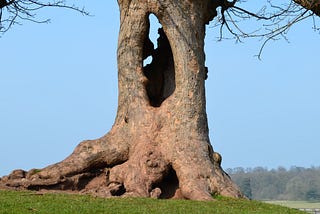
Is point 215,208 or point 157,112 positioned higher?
point 157,112

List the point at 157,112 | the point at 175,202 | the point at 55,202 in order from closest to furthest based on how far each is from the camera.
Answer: the point at 55,202, the point at 175,202, the point at 157,112

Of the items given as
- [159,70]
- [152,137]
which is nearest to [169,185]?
[152,137]

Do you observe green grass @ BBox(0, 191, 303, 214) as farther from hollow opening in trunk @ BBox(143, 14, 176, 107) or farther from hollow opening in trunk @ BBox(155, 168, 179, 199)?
hollow opening in trunk @ BBox(143, 14, 176, 107)

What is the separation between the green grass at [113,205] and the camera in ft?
40.2

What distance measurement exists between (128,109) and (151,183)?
192cm

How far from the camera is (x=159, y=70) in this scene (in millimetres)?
17984

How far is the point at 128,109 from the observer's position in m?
16.7

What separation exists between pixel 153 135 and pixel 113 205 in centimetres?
339

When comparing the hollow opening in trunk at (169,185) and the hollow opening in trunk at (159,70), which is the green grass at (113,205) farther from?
the hollow opening in trunk at (159,70)

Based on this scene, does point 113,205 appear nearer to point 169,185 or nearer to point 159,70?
point 169,185

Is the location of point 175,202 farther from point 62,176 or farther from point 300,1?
point 300,1

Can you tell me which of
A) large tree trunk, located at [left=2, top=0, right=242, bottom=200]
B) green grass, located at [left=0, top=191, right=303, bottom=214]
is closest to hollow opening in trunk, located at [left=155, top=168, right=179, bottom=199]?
large tree trunk, located at [left=2, top=0, right=242, bottom=200]

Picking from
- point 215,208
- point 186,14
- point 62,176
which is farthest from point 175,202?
point 186,14

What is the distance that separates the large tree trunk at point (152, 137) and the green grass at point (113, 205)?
3.65 ft
